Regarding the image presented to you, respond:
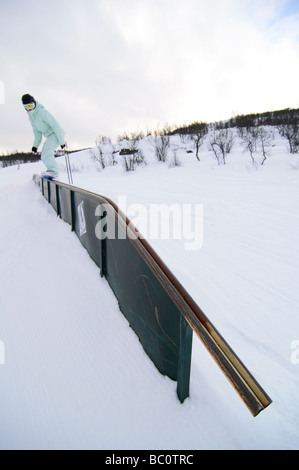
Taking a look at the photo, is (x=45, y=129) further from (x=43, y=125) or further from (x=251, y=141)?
(x=251, y=141)

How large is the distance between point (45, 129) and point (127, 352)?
194 inches

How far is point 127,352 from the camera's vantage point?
159cm

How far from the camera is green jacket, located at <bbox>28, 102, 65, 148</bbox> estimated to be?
4.50 metres

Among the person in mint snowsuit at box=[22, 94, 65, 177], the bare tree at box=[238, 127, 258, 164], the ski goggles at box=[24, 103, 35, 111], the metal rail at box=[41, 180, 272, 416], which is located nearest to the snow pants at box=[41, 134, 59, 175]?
the person in mint snowsuit at box=[22, 94, 65, 177]

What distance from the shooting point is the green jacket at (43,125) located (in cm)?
450

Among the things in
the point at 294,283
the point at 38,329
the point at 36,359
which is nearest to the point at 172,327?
A: the point at 36,359

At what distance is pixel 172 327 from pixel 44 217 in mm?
3897

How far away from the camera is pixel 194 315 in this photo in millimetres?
922

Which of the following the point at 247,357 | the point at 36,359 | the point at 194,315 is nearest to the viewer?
the point at 194,315

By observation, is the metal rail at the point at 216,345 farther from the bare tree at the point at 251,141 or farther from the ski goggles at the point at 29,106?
the bare tree at the point at 251,141

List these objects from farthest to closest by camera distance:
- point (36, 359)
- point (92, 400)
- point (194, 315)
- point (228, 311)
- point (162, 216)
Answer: point (162, 216)
point (228, 311)
point (36, 359)
point (92, 400)
point (194, 315)

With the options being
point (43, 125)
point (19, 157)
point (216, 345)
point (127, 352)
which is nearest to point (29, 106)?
point (43, 125)
